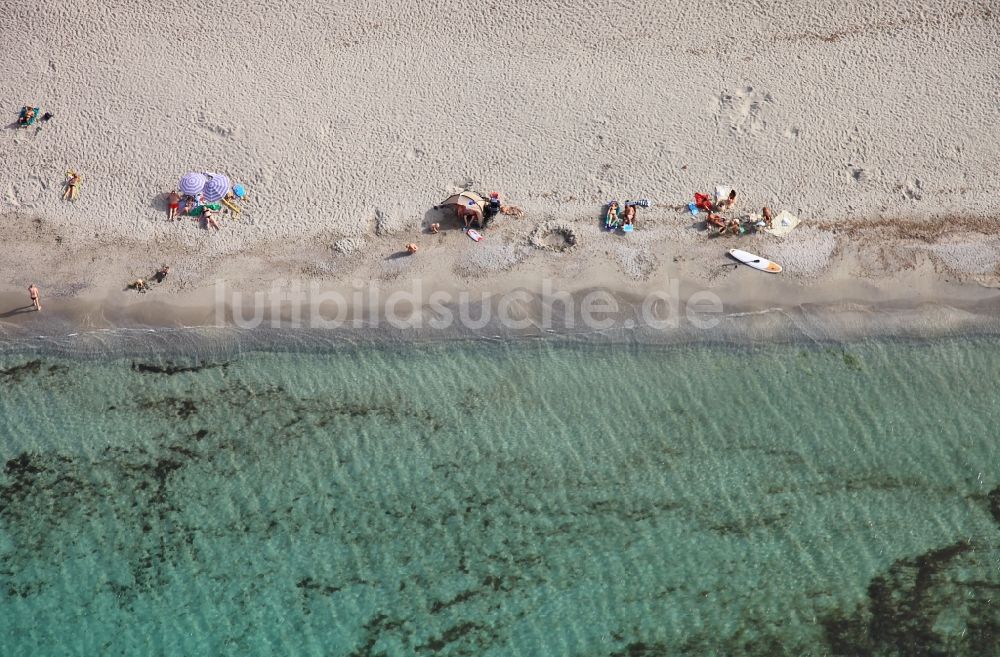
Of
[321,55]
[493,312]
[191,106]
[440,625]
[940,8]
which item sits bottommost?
[440,625]

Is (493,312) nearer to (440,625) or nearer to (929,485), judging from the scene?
(440,625)

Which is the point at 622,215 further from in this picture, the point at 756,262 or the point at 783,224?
the point at 783,224

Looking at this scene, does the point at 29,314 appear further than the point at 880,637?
Yes

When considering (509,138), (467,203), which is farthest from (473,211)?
(509,138)

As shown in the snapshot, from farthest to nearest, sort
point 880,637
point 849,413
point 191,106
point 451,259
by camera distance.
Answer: point 191,106, point 451,259, point 849,413, point 880,637

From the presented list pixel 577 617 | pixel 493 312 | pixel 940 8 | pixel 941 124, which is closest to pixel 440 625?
pixel 577 617

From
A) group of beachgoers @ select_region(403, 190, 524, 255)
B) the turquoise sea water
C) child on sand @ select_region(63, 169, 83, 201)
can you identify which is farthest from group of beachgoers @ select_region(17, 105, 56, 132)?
group of beachgoers @ select_region(403, 190, 524, 255)

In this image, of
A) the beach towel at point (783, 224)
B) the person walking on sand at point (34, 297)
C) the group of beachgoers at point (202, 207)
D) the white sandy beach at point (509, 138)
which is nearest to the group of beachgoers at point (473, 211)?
the white sandy beach at point (509, 138)
